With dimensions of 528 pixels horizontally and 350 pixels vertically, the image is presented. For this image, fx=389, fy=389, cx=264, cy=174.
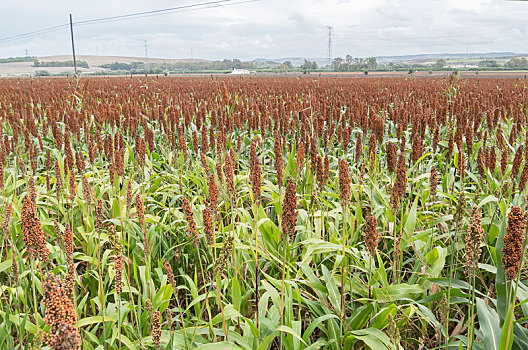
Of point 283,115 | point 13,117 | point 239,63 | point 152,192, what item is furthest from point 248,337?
point 239,63

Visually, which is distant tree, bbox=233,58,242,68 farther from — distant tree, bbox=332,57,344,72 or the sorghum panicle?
the sorghum panicle

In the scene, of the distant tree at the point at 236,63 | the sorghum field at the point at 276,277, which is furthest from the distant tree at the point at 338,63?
the sorghum field at the point at 276,277

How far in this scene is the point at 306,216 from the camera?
2.94 metres

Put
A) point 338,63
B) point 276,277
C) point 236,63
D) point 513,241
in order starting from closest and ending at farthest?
point 513,241 < point 276,277 < point 338,63 < point 236,63

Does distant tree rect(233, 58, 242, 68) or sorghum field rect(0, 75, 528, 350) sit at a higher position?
distant tree rect(233, 58, 242, 68)

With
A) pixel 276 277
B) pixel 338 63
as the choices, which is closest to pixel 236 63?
pixel 338 63

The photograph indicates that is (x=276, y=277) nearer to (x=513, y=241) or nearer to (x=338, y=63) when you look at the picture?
(x=513, y=241)

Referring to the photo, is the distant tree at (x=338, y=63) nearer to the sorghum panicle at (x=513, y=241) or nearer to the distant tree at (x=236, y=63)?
the distant tree at (x=236, y=63)

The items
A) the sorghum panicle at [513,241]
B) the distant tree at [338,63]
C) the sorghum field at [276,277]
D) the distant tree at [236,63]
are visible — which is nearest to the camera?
the sorghum panicle at [513,241]

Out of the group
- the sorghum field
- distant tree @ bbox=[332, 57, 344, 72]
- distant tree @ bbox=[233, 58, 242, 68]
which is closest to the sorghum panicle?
the sorghum field

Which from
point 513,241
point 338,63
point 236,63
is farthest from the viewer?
point 236,63

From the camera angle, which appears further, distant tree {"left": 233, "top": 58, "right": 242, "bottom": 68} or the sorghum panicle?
distant tree {"left": 233, "top": 58, "right": 242, "bottom": 68}

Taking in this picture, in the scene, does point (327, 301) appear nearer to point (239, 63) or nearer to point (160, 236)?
point (160, 236)

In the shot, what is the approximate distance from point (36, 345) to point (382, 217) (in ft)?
8.34
